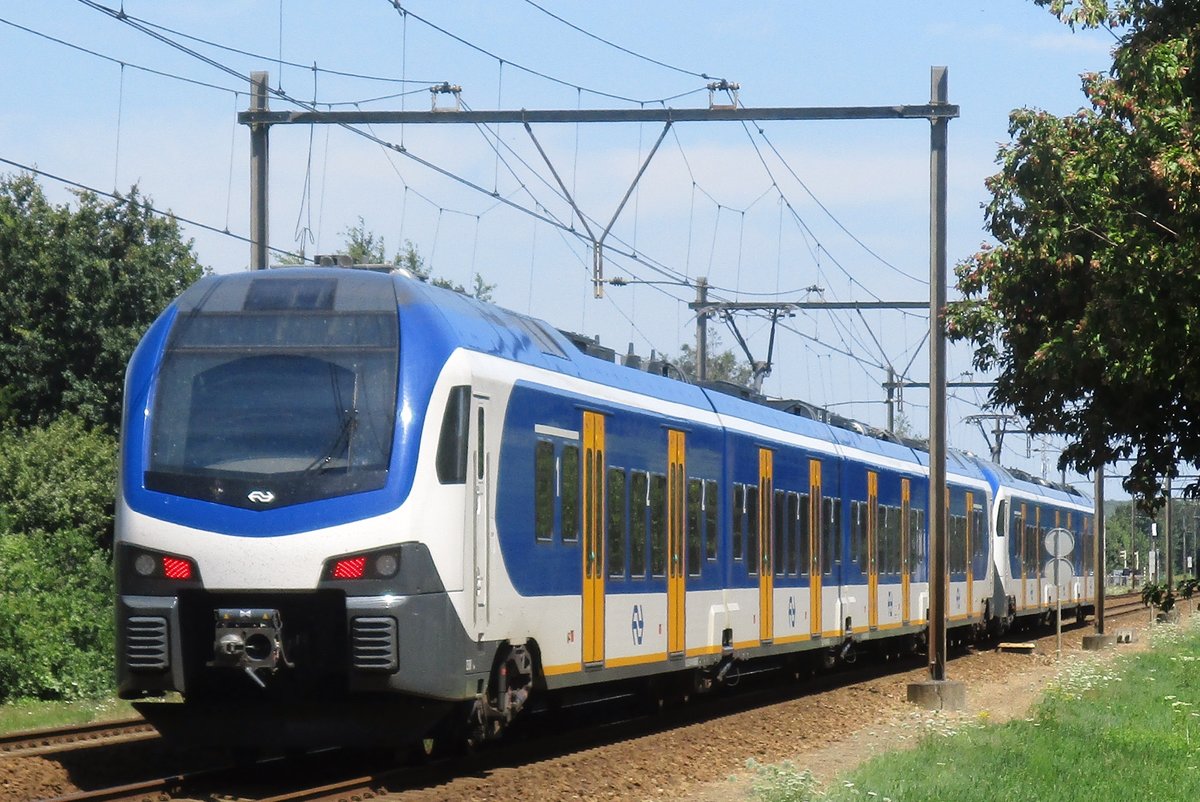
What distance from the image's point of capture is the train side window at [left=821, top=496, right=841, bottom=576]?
25.1 metres

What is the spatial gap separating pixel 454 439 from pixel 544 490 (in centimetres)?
209

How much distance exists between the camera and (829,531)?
25438 mm

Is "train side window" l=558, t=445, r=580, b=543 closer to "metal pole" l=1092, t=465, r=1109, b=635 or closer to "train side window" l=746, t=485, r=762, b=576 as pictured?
"train side window" l=746, t=485, r=762, b=576

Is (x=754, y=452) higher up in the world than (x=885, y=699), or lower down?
higher up

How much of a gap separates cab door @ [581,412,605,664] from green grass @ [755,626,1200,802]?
2.54m

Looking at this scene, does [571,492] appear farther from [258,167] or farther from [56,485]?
[56,485]

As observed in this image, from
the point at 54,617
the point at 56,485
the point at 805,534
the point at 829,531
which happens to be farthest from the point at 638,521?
the point at 56,485

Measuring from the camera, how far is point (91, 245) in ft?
152

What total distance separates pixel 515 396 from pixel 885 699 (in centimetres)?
1128

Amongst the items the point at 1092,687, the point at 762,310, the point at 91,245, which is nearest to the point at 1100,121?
the point at 1092,687

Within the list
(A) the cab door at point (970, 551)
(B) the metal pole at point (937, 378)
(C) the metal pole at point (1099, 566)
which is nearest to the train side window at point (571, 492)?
(B) the metal pole at point (937, 378)

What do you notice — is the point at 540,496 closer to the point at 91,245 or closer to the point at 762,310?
the point at 762,310

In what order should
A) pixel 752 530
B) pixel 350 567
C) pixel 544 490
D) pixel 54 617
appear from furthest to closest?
pixel 54 617 → pixel 752 530 → pixel 544 490 → pixel 350 567

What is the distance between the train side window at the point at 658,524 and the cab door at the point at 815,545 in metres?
6.41
